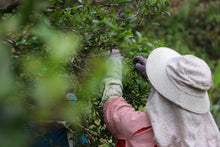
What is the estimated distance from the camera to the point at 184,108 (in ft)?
4.66

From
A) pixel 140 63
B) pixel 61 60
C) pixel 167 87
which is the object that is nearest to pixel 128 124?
pixel 167 87

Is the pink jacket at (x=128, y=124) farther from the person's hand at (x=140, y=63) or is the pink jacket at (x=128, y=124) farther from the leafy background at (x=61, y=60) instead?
the person's hand at (x=140, y=63)

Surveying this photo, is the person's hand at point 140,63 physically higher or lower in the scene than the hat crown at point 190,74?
lower

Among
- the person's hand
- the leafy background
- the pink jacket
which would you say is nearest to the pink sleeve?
the pink jacket

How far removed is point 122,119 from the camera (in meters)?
1.52

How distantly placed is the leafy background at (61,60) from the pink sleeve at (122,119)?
0.10 m

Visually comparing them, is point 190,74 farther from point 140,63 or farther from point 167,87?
point 140,63

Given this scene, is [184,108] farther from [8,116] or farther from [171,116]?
[8,116]

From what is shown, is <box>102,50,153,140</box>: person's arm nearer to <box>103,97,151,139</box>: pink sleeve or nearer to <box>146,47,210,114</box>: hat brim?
<box>103,97,151,139</box>: pink sleeve

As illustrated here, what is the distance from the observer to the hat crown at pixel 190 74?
140cm

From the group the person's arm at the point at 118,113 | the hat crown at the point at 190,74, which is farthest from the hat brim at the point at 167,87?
the person's arm at the point at 118,113

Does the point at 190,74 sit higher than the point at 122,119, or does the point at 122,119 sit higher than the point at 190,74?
the point at 190,74

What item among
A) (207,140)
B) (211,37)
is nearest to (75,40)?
(207,140)

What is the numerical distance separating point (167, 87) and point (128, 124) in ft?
0.97
